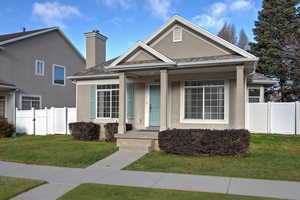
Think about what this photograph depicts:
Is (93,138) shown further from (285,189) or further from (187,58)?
(285,189)

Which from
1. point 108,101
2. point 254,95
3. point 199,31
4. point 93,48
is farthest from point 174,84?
point 93,48

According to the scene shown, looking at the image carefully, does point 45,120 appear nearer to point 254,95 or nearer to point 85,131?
point 85,131

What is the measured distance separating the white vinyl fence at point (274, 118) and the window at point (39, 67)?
1462 cm

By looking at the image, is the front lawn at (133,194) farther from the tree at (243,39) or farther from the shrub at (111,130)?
the tree at (243,39)

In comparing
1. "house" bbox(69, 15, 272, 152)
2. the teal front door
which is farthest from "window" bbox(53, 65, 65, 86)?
the teal front door

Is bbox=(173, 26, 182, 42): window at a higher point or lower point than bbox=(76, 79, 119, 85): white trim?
higher

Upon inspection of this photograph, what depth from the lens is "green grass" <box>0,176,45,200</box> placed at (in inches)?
208

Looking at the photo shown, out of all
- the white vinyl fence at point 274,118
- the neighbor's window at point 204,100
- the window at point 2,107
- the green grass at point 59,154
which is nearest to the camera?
the green grass at point 59,154

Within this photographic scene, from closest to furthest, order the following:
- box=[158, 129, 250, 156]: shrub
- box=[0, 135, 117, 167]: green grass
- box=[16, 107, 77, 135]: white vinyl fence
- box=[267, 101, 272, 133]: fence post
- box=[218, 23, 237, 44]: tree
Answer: box=[0, 135, 117, 167]: green grass < box=[158, 129, 250, 156]: shrub < box=[267, 101, 272, 133]: fence post < box=[16, 107, 77, 135]: white vinyl fence < box=[218, 23, 237, 44]: tree

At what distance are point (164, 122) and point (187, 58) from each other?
117 inches

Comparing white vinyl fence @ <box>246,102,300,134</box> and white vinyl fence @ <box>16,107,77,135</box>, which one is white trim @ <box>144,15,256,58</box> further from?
white vinyl fence @ <box>16,107,77,135</box>

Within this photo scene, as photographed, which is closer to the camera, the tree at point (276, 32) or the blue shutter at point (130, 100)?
the blue shutter at point (130, 100)

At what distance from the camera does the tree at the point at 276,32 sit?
2152 centimetres

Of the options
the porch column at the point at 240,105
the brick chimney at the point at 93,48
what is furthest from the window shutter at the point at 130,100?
the porch column at the point at 240,105
